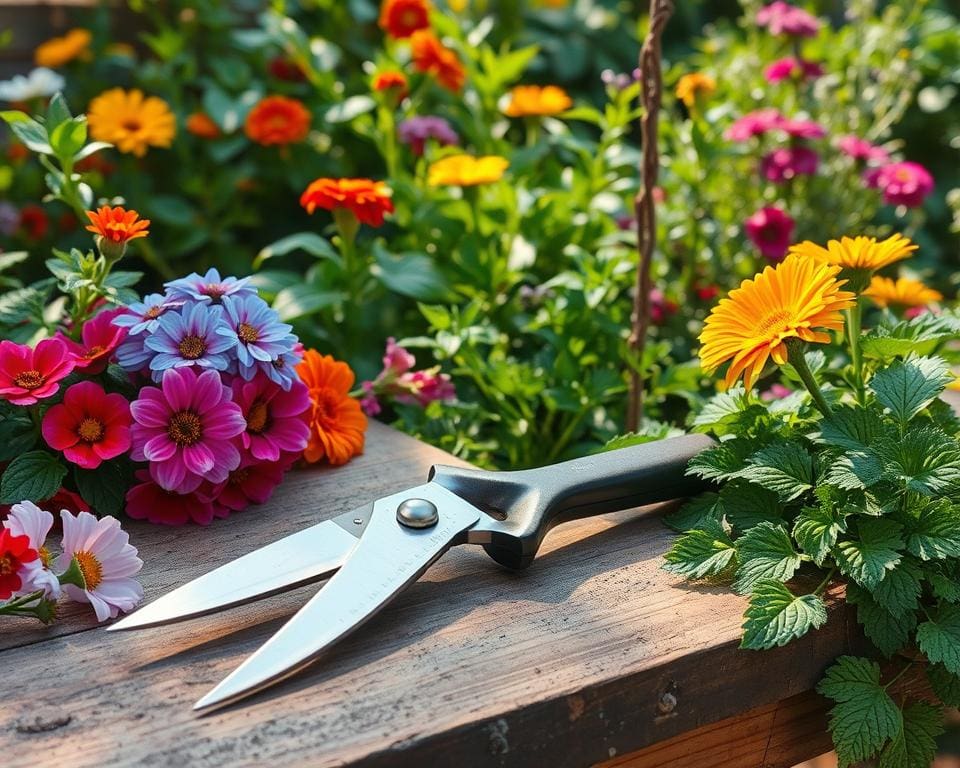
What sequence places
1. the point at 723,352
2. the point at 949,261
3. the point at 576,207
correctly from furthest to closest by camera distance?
the point at 949,261 < the point at 576,207 < the point at 723,352

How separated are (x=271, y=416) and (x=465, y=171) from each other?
2.14 feet

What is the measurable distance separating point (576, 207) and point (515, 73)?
0.31 metres

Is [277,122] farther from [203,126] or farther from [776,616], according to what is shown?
[776,616]

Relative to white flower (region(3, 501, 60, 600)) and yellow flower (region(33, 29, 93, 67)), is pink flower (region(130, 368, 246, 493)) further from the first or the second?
yellow flower (region(33, 29, 93, 67))

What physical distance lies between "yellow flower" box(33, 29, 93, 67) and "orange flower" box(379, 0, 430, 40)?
77 cm

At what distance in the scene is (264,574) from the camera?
854 millimetres

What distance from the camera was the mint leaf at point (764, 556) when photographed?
91cm

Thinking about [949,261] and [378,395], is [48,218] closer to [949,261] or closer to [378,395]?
[378,395]

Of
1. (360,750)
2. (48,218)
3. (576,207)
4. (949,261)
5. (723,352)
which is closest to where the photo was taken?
(360,750)

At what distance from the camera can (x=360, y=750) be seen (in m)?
0.71

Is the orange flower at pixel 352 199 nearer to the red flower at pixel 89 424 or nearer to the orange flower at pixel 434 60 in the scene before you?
the red flower at pixel 89 424

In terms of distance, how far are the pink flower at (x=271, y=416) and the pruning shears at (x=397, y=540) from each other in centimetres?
17

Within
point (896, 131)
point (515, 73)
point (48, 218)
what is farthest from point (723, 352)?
point (896, 131)

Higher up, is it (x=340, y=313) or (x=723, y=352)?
(x=723, y=352)
